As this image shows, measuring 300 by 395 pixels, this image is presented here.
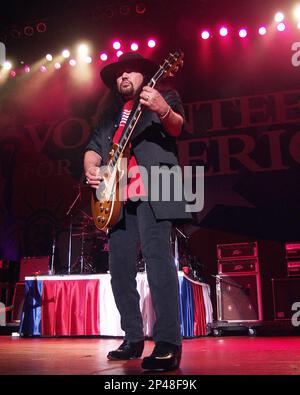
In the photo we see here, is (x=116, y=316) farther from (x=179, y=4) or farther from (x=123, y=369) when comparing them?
(x=179, y=4)

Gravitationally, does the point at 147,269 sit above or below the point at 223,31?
below

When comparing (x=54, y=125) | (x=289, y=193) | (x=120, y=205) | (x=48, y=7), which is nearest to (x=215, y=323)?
(x=289, y=193)

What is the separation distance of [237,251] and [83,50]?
4215 millimetres

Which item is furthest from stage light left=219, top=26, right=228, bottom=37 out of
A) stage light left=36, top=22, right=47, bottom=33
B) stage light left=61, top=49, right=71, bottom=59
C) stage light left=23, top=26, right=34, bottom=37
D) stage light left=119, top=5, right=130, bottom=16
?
stage light left=23, top=26, right=34, bottom=37

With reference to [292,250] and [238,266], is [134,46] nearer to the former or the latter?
[238,266]

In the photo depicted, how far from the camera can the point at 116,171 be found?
2.05 m

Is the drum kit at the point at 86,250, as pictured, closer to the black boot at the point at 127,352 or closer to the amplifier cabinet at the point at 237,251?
the amplifier cabinet at the point at 237,251

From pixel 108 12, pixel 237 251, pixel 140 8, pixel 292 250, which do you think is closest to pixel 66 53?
pixel 108 12

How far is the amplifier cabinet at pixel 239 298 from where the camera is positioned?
5445mm

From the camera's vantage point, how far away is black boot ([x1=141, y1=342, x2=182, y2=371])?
5.13 ft

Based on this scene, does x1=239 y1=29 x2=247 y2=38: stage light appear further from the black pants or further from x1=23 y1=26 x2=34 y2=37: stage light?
the black pants

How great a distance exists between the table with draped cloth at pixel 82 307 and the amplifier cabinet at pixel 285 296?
1266mm

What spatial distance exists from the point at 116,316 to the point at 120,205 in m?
2.57

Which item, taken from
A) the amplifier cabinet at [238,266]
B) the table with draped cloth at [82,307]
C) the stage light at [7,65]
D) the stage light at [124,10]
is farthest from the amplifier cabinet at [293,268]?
the stage light at [7,65]
